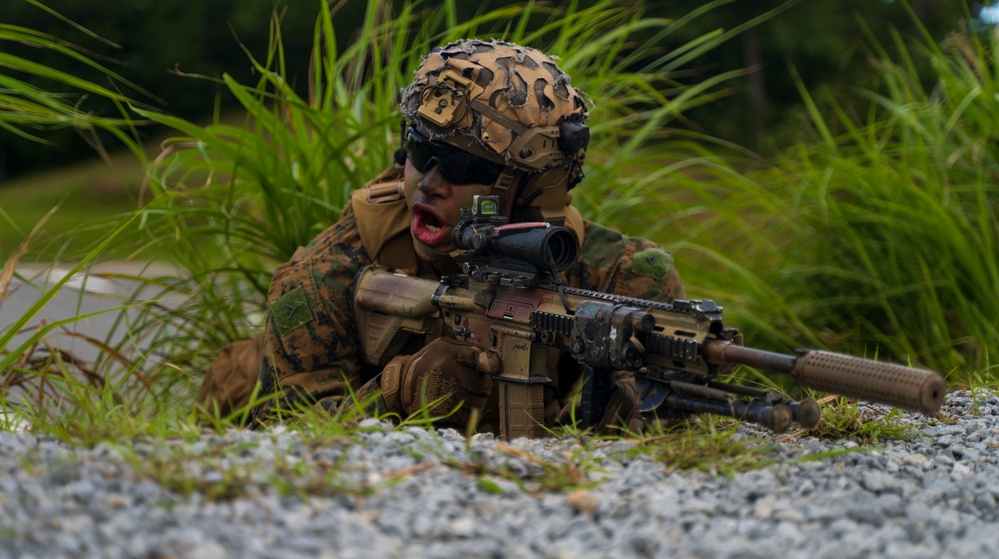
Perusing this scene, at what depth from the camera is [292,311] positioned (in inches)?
140

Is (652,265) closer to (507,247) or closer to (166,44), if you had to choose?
(507,247)

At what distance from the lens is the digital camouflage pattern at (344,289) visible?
11.6 ft

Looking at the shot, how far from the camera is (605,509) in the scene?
6.73 feet

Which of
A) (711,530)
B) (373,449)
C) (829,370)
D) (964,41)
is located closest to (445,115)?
(373,449)

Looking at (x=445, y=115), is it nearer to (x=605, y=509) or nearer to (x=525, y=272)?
(x=525, y=272)

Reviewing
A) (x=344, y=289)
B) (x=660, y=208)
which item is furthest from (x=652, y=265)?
(x=660, y=208)

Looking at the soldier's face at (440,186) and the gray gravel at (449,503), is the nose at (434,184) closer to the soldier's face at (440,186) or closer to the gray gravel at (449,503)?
the soldier's face at (440,186)

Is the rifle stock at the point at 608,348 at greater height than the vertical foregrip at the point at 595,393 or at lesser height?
greater

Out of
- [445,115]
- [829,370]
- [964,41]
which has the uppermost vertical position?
[964,41]

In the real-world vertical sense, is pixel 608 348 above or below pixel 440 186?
below

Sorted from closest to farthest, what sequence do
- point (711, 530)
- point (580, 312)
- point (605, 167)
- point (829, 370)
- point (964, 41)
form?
point (711, 530)
point (829, 370)
point (580, 312)
point (605, 167)
point (964, 41)

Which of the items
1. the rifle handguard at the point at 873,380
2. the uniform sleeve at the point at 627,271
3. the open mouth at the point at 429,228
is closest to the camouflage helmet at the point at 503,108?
the open mouth at the point at 429,228

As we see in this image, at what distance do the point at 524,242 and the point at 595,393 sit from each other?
1.57 feet

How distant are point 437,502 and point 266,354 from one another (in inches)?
68.5
